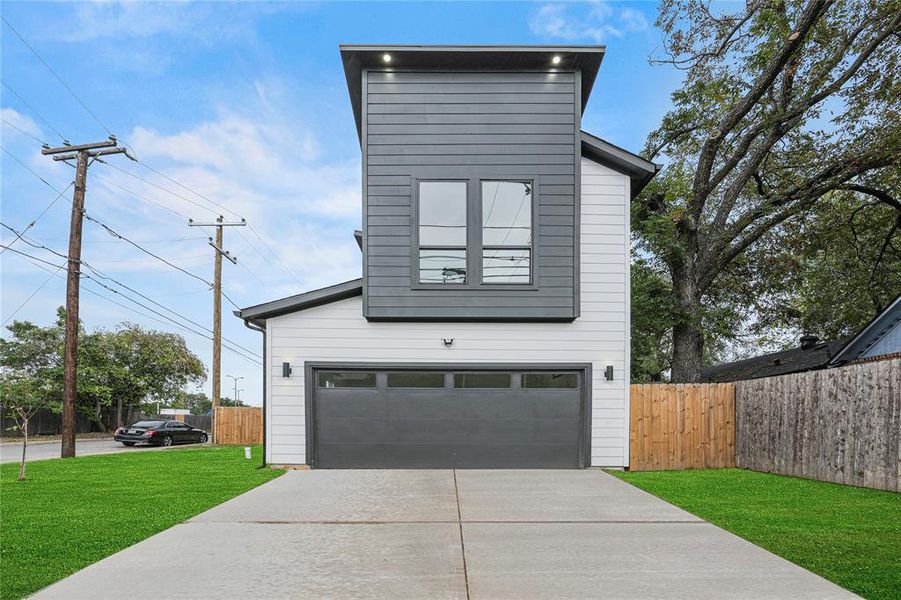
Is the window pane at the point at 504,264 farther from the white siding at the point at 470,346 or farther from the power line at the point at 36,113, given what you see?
the power line at the point at 36,113

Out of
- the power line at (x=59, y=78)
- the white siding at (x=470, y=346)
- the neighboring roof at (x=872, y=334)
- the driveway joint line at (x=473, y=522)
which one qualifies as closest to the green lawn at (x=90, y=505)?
the driveway joint line at (x=473, y=522)

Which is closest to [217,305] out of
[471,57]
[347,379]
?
[347,379]

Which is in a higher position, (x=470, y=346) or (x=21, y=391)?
(x=470, y=346)

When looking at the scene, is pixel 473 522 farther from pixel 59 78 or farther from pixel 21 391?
pixel 21 391

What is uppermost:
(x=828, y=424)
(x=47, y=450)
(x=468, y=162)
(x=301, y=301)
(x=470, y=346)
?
(x=468, y=162)

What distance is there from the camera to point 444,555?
405 cm

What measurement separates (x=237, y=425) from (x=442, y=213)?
12.9m

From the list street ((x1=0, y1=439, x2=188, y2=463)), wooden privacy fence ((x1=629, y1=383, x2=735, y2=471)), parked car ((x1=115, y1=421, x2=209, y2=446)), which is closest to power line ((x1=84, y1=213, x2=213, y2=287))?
parked car ((x1=115, y1=421, x2=209, y2=446))

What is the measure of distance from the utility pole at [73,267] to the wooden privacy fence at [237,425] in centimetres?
574

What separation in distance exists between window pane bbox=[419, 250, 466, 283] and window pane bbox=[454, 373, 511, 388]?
5.19 feet

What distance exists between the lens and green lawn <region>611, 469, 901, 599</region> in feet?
12.3

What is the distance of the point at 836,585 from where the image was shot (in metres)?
3.43

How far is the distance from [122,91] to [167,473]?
11.7 meters

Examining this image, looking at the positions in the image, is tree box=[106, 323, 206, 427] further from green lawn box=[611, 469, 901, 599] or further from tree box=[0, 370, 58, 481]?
green lawn box=[611, 469, 901, 599]
